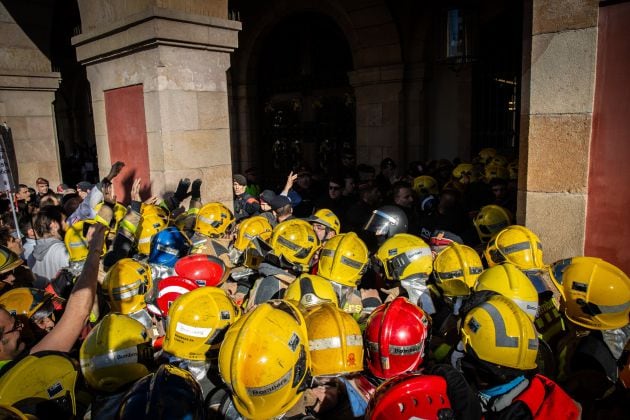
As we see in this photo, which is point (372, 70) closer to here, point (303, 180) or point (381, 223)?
point (303, 180)

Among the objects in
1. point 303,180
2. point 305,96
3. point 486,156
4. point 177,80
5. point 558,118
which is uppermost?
point 305,96

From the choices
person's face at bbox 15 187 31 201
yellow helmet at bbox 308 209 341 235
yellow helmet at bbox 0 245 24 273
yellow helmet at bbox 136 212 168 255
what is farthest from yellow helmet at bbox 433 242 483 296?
person's face at bbox 15 187 31 201

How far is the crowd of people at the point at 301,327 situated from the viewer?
243cm

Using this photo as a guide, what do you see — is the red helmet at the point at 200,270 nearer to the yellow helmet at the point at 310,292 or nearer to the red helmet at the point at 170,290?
the red helmet at the point at 170,290

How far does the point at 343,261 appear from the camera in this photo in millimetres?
4406

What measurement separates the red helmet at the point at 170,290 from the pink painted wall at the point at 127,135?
10.1 ft

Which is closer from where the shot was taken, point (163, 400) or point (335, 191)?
point (163, 400)

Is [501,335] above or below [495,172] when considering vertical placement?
below

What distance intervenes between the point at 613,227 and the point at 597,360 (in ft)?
5.15

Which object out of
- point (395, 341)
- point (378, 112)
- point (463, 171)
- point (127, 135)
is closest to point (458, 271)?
point (395, 341)

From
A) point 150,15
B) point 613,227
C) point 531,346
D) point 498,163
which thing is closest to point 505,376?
point 531,346

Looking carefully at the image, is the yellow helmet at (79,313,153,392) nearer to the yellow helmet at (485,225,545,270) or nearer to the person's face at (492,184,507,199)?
the yellow helmet at (485,225,545,270)

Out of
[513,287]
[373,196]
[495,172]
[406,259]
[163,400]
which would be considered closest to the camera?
[163,400]

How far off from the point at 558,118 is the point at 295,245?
3.00 meters
